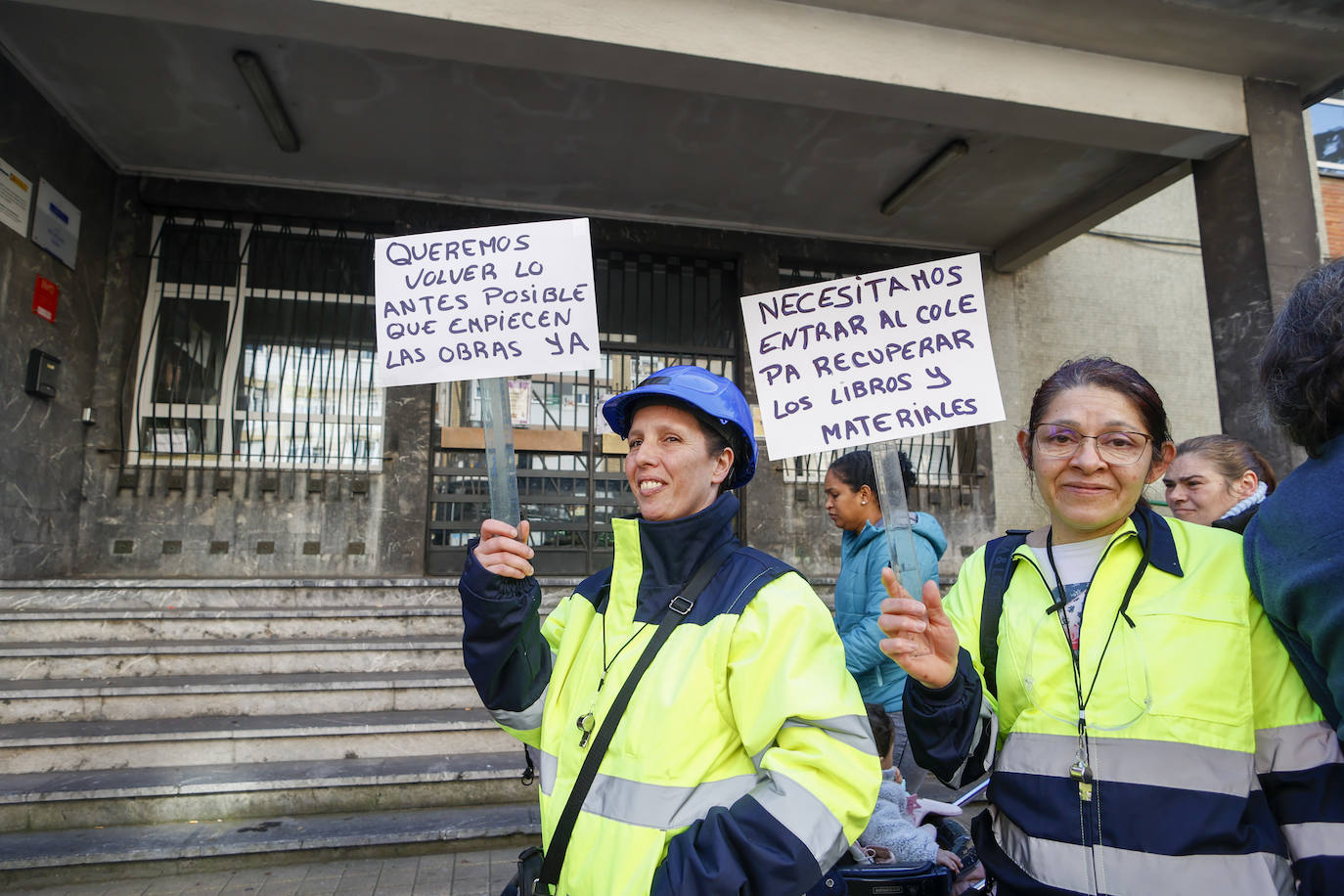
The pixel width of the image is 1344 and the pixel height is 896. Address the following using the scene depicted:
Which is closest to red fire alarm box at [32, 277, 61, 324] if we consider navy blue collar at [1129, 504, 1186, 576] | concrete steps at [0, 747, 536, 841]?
concrete steps at [0, 747, 536, 841]

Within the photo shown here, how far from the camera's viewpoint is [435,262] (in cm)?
214

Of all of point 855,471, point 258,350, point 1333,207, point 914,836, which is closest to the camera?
point 914,836

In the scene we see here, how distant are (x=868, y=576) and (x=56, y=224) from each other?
699 cm

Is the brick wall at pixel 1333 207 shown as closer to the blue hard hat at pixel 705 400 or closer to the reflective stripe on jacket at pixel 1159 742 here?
the reflective stripe on jacket at pixel 1159 742

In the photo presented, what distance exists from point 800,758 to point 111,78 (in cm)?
730

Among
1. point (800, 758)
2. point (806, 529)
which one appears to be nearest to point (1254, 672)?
point (800, 758)

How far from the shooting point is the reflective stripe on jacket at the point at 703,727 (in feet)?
4.35

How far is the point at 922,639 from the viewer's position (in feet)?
4.75

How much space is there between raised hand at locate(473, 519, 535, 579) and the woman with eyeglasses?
799 millimetres

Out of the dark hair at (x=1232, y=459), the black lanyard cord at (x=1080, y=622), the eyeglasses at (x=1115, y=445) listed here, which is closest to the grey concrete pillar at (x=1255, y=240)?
the dark hair at (x=1232, y=459)

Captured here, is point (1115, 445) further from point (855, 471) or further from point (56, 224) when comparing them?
point (56, 224)

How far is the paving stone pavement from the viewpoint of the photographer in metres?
3.33

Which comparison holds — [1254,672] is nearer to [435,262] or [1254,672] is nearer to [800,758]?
[800,758]

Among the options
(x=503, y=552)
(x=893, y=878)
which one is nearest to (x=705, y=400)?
(x=503, y=552)
